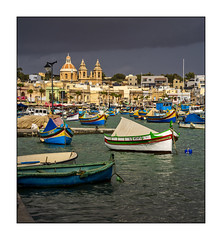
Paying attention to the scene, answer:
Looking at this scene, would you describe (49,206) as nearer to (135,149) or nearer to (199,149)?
(135,149)

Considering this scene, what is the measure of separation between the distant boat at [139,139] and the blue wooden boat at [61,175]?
837 cm

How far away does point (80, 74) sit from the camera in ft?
555

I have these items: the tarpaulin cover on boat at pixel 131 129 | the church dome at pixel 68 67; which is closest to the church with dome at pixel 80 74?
the church dome at pixel 68 67

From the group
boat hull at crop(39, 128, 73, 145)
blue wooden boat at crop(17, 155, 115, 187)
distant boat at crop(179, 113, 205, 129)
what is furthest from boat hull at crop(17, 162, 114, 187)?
distant boat at crop(179, 113, 205, 129)

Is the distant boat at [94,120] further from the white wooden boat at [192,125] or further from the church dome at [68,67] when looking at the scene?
the church dome at [68,67]

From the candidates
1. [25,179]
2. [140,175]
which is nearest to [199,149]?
[140,175]

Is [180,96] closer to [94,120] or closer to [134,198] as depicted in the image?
[94,120]

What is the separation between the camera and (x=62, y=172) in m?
16.1

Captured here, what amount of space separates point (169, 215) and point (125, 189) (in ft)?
11.6

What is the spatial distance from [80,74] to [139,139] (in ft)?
482

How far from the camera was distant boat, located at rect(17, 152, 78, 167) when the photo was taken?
57.1ft

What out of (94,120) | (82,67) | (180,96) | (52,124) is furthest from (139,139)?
(82,67)

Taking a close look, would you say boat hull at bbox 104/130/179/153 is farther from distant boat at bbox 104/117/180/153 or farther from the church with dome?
the church with dome

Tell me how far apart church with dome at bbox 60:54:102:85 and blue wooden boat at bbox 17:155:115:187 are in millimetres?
144368
